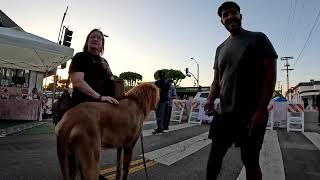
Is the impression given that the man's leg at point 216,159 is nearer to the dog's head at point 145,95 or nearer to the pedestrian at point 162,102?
the dog's head at point 145,95

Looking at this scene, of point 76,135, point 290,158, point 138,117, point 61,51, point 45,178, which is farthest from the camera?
point 61,51

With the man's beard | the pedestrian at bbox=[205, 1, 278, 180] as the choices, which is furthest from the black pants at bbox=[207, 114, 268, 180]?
the man's beard

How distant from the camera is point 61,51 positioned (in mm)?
12508

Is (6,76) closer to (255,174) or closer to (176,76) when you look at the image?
(255,174)

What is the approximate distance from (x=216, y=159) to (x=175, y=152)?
395 cm

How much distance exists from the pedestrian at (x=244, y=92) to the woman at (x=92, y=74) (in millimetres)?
1056

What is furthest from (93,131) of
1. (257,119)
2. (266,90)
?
(266,90)

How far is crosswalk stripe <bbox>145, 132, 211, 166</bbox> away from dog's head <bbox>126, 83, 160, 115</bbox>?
2309 millimetres

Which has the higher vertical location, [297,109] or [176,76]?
[176,76]

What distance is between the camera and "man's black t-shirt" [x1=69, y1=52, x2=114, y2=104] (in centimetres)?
314

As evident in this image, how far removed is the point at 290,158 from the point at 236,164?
5.11 feet

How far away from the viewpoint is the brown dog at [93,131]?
8.15ft

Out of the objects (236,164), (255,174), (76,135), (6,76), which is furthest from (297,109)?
(6,76)

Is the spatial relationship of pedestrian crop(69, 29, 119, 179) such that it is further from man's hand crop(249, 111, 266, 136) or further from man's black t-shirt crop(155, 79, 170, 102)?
man's black t-shirt crop(155, 79, 170, 102)
